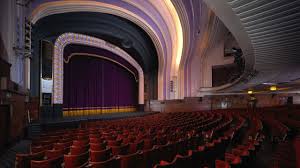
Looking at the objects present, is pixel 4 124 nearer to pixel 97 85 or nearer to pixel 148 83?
pixel 97 85

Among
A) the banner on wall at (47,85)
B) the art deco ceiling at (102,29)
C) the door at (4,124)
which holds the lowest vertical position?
the door at (4,124)

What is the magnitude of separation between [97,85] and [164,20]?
532 centimetres

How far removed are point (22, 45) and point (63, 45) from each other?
3.11 m

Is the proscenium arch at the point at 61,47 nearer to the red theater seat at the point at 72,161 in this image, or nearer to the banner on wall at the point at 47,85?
the banner on wall at the point at 47,85

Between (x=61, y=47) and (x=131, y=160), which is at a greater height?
(x=61, y=47)

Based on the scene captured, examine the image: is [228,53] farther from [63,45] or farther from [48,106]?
[48,106]

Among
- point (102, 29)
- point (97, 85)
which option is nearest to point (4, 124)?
point (102, 29)

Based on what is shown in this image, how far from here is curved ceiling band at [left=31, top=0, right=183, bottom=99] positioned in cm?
685

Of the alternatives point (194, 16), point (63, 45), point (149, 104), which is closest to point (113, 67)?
point (149, 104)

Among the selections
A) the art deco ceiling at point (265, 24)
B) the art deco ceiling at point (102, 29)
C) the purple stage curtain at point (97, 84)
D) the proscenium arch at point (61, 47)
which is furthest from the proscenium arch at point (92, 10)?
the art deco ceiling at point (265, 24)

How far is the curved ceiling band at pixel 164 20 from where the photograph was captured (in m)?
6.85

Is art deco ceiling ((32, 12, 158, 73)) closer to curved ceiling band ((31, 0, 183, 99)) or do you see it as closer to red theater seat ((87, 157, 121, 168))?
curved ceiling band ((31, 0, 183, 99))

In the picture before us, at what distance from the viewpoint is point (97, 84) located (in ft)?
37.0

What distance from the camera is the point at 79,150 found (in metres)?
2.16
